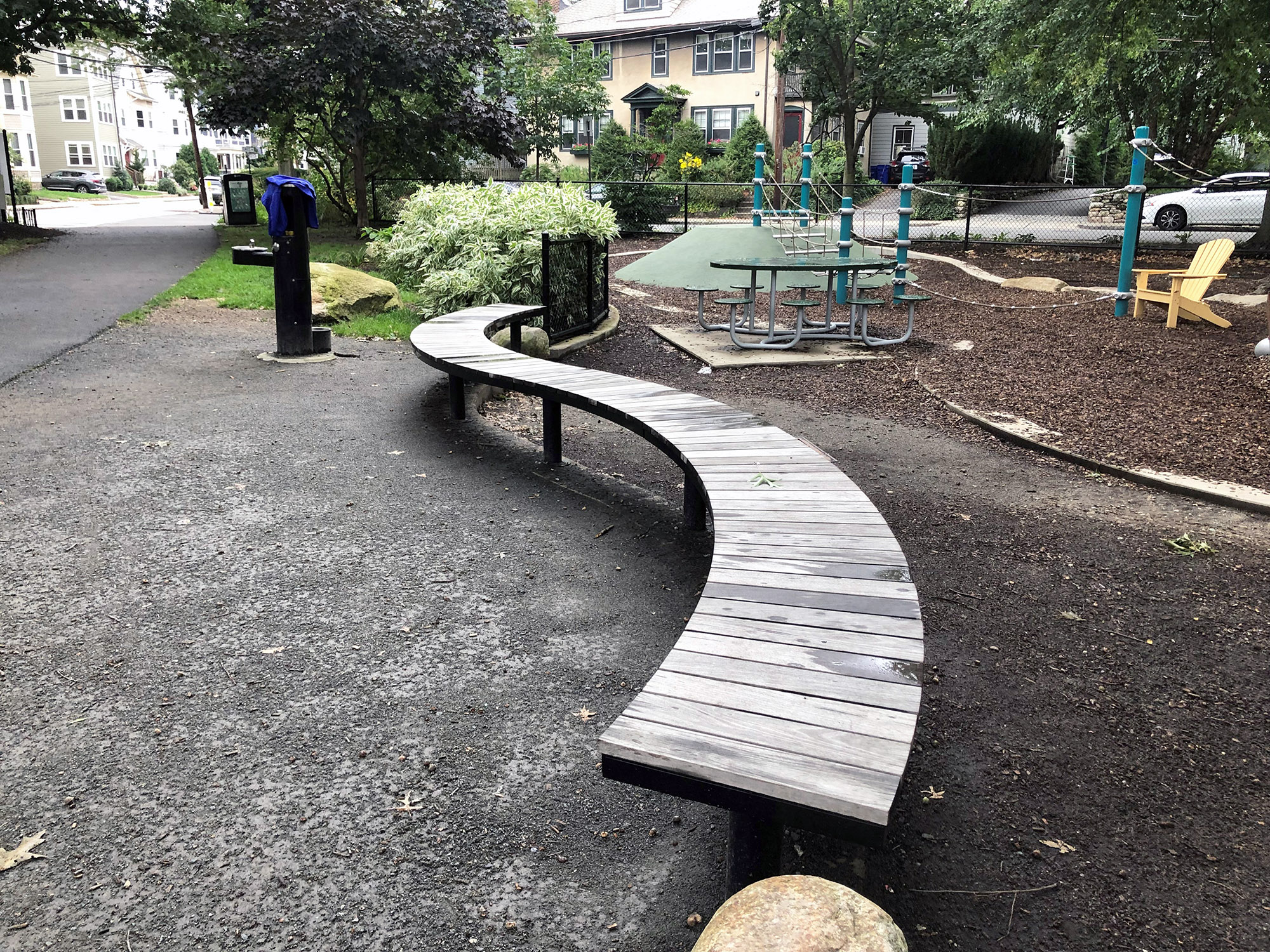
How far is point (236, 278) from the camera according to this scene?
48.3ft

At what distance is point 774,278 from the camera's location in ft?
30.7

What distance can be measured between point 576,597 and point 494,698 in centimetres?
89

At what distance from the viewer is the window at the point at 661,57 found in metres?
45.1

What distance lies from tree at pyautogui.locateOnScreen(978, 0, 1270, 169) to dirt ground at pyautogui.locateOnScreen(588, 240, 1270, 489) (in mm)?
3288

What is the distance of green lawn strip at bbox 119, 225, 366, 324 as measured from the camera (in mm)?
12297

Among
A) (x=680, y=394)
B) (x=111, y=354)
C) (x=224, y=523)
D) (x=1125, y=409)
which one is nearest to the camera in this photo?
(x=224, y=523)

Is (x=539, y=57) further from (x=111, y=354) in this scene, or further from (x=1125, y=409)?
(x=1125, y=409)

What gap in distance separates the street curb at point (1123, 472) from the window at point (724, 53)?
3973 cm

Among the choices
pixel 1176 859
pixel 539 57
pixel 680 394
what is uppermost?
pixel 539 57

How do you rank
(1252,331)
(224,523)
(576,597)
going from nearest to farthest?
(576,597), (224,523), (1252,331)

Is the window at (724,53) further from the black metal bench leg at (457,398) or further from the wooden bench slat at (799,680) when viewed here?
the wooden bench slat at (799,680)

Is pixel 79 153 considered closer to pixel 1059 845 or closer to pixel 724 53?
pixel 724 53

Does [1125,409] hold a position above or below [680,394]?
below

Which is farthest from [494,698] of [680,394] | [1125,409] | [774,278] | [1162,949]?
[774,278]
